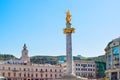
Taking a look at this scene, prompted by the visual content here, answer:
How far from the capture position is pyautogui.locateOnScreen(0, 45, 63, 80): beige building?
117 meters

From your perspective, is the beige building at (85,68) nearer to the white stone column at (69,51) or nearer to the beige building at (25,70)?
the beige building at (25,70)

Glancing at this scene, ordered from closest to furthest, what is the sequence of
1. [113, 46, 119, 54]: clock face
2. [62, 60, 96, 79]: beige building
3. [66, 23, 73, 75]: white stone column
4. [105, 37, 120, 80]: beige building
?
[66, 23, 73, 75]: white stone column → [105, 37, 120, 80]: beige building → [113, 46, 119, 54]: clock face → [62, 60, 96, 79]: beige building

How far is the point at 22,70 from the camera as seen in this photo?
122 meters

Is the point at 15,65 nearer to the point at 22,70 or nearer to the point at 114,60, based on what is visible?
the point at 22,70

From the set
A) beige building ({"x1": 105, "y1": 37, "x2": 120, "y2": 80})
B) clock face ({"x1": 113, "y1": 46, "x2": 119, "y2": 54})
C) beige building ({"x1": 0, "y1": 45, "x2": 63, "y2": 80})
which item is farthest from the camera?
beige building ({"x1": 0, "y1": 45, "x2": 63, "y2": 80})

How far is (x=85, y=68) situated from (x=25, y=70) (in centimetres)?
3497

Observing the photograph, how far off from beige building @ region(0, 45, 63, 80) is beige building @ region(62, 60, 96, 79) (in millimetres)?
13415

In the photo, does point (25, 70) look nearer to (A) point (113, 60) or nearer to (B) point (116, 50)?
(A) point (113, 60)

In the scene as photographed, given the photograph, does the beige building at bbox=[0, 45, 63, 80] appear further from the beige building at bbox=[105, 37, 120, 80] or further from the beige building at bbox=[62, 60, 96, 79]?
the beige building at bbox=[105, 37, 120, 80]

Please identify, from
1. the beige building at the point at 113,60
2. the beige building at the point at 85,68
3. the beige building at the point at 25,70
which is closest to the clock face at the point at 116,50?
the beige building at the point at 113,60

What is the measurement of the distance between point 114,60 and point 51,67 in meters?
31.9

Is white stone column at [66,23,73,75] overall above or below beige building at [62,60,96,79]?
above

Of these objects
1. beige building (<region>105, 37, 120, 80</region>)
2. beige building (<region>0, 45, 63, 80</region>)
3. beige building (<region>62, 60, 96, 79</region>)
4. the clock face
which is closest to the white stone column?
beige building (<region>105, 37, 120, 80</region>)

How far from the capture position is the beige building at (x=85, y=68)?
141000 millimetres
